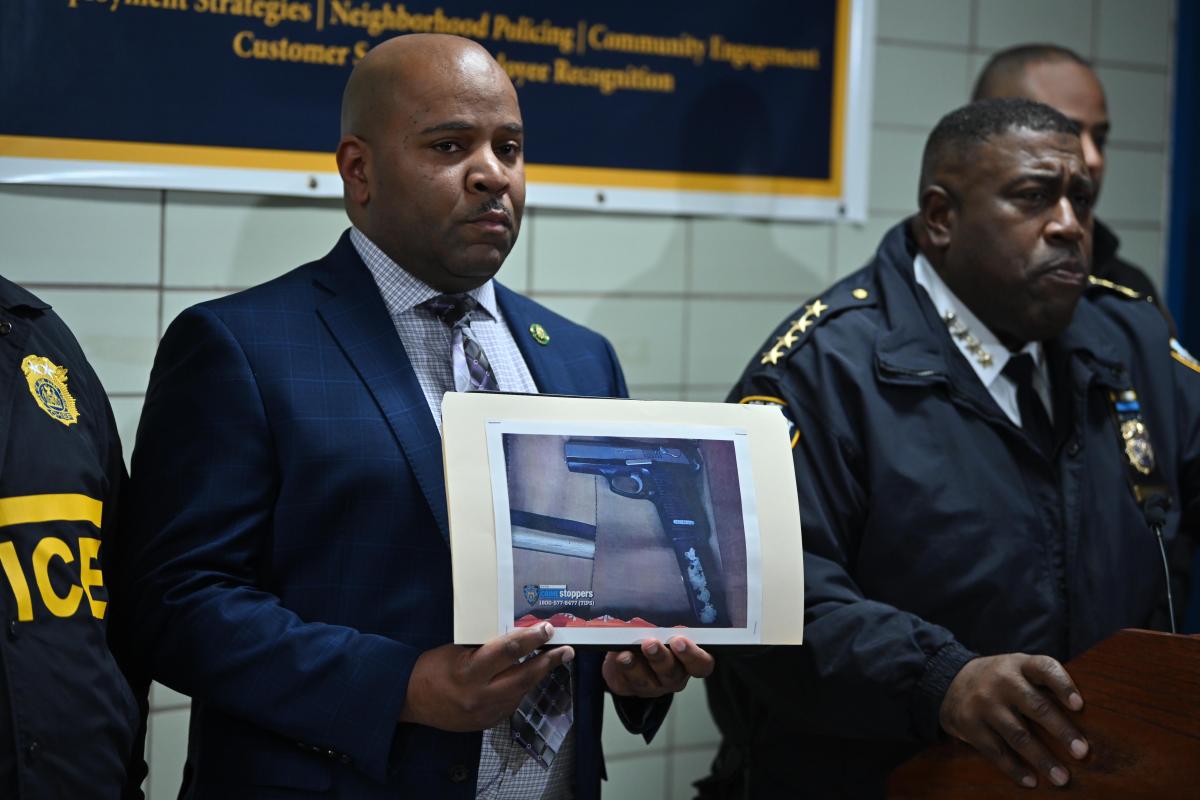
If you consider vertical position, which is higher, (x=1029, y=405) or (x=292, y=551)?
(x=1029, y=405)

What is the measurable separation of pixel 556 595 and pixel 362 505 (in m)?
0.30

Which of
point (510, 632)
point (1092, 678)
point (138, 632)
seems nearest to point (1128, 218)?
point (1092, 678)

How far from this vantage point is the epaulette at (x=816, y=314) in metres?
2.22

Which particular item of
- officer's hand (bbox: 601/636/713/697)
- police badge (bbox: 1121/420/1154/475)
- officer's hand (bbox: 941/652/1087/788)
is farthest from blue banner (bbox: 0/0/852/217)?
officer's hand (bbox: 941/652/1087/788)

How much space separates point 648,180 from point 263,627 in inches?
61.2

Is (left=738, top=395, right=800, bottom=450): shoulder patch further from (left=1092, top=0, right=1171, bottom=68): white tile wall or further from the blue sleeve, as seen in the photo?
(left=1092, top=0, right=1171, bottom=68): white tile wall

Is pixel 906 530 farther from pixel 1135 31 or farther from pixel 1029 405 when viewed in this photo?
pixel 1135 31

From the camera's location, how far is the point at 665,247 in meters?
2.96

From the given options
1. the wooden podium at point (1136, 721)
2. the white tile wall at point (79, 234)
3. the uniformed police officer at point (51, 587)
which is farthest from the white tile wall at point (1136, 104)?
the uniformed police officer at point (51, 587)

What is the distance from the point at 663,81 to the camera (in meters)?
2.89

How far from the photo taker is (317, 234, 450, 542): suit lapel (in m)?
1.74

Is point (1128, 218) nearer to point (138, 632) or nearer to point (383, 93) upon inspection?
point (383, 93)

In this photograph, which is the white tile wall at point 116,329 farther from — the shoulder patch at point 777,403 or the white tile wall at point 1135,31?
the white tile wall at point 1135,31

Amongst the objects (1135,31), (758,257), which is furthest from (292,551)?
(1135,31)
